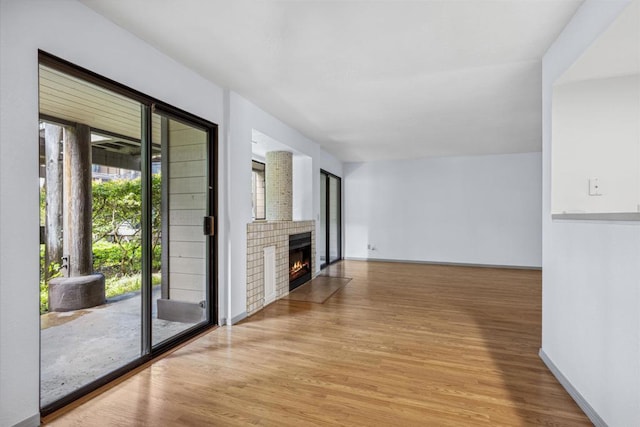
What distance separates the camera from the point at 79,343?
2396mm

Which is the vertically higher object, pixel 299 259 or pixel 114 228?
pixel 114 228

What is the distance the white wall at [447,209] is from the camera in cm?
663

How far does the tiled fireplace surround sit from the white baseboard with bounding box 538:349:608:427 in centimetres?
289

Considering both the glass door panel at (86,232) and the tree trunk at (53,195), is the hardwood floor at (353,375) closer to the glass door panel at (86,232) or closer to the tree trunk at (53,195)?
the glass door panel at (86,232)

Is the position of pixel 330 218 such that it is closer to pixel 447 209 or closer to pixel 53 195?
pixel 447 209

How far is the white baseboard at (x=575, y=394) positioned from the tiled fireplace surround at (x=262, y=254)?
2887 mm

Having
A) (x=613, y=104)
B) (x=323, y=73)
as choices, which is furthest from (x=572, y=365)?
(x=323, y=73)

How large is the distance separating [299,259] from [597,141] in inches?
160

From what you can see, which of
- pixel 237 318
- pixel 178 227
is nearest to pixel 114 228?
pixel 178 227

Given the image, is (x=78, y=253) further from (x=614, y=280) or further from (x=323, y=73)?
(x=614, y=280)

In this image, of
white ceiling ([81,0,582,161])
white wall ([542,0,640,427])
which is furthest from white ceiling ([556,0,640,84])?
white ceiling ([81,0,582,161])

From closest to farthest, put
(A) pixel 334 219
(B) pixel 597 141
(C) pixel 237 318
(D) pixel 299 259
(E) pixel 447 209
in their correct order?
(B) pixel 597 141 → (C) pixel 237 318 → (D) pixel 299 259 → (E) pixel 447 209 → (A) pixel 334 219

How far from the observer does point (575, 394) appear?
196 cm

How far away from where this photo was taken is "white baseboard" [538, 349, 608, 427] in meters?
1.72
